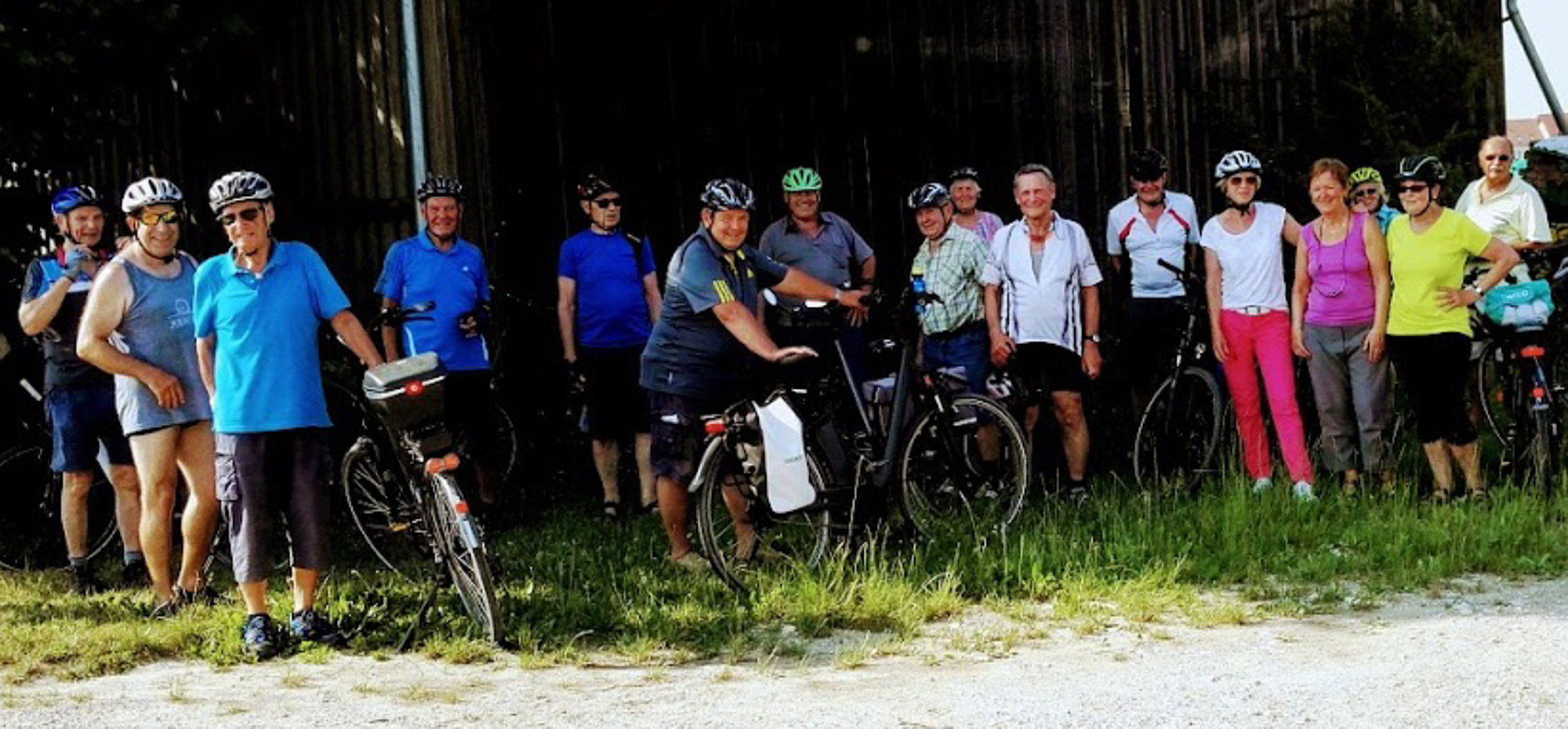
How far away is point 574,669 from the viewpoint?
20.3ft

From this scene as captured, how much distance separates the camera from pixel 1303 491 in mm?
8789

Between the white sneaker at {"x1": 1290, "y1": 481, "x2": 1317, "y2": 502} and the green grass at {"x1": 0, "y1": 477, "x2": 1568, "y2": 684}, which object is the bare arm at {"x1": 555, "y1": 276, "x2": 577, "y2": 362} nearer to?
the green grass at {"x1": 0, "y1": 477, "x2": 1568, "y2": 684}

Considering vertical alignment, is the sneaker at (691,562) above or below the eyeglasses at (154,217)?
below

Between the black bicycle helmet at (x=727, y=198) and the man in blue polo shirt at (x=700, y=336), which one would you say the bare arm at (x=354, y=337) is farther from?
the black bicycle helmet at (x=727, y=198)

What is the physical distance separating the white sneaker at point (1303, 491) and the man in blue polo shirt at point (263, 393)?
4.37 metres

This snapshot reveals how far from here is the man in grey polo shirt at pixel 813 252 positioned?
947 centimetres

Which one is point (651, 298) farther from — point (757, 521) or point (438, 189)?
point (757, 521)

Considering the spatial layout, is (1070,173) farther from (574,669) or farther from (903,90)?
(574,669)

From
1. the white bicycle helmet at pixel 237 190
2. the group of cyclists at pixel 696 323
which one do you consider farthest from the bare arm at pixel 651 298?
the white bicycle helmet at pixel 237 190

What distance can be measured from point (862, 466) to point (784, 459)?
0.50 metres

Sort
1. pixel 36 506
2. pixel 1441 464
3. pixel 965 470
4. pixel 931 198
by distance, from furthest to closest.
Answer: pixel 931 198 → pixel 36 506 → pixel 1441 464 → pixel 965 470

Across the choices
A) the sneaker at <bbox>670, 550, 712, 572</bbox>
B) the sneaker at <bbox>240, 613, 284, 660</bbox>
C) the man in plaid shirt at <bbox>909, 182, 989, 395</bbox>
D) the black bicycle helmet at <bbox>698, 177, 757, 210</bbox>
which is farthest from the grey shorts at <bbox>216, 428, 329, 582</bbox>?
the man in plaid shirt at <bbox>909, 182, 989, 395</bbox>

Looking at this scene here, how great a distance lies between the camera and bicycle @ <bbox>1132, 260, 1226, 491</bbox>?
30.4ft

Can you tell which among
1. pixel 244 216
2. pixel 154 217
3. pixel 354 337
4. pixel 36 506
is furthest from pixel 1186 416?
pixel 36 506
